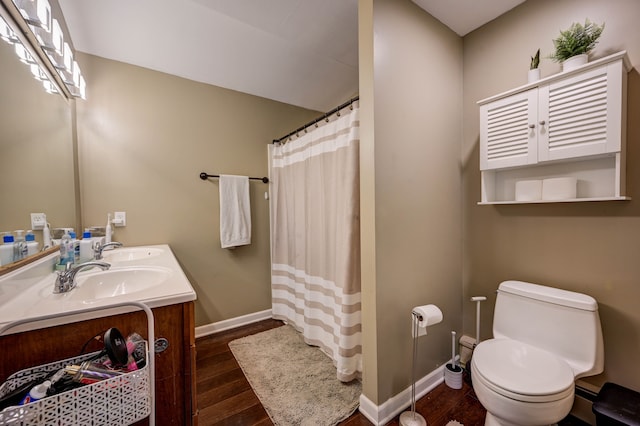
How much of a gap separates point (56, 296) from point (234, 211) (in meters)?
1.52

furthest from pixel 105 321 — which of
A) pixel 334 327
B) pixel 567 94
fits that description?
pixel 567 94

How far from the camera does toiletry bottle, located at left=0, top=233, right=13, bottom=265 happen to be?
89cm

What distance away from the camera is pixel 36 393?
0.56m

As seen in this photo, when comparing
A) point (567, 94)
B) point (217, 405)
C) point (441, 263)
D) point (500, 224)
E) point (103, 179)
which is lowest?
point (217, 405)

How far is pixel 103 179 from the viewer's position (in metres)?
1.90

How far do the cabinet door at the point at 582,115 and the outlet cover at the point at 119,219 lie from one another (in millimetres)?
2923

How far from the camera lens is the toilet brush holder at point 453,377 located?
1.60 metres

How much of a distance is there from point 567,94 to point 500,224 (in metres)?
0.81

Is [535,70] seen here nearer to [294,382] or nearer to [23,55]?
[294,382]

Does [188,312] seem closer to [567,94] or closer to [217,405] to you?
[217,405]

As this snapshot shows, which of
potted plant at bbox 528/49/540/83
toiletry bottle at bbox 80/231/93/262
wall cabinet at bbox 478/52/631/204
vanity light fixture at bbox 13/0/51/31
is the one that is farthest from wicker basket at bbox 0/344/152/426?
potted plant at bbox 528/49/540/83

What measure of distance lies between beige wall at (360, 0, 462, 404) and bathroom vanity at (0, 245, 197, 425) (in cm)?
93

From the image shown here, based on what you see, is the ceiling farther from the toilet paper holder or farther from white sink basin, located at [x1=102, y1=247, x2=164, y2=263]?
the toilet paper holder

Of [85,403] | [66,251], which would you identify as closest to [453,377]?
[85,403]
